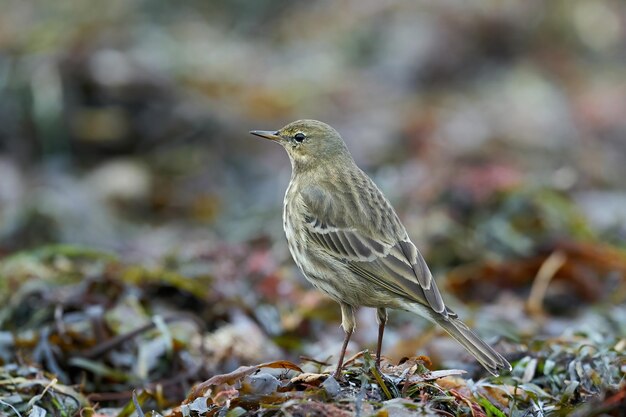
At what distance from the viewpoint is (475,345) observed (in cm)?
511

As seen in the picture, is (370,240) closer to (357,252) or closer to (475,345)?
(357,252)

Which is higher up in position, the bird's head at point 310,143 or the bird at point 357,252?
the bird's head at point 310,143

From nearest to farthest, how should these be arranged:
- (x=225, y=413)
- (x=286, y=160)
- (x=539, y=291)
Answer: (x=225, y=413) → (x=539, y=291) → (x=286, y=160)

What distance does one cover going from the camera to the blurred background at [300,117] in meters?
8.44

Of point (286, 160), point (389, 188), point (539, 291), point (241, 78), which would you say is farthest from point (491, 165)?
point (241, 78)

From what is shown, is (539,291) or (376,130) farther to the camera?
(376,130)

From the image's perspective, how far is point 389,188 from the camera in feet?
33.7

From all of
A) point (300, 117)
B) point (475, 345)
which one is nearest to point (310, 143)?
point (475, 345)

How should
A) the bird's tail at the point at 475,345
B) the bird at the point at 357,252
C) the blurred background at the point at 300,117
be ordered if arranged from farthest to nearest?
the blurred background at the point at 300,117 → the bird at the point at 357,252 → the bird's tail at the point at 475,345

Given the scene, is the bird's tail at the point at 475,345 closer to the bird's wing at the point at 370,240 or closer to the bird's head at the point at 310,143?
the bird's wing at the point at 370,240

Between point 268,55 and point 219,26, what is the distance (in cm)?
161

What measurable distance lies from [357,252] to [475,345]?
2.95 ft

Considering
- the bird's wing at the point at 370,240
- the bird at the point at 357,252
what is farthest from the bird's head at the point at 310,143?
the bird's wing at the point at 370,240

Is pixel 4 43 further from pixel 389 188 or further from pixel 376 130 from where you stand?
pixel 389 188
